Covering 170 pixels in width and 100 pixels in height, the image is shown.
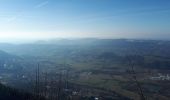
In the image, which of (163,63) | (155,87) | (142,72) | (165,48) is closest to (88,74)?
(142,72)

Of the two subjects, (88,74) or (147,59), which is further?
Answer: (147,59)

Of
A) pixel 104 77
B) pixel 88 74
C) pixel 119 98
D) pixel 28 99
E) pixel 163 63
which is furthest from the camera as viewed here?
pixel 163 63

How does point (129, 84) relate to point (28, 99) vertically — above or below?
below

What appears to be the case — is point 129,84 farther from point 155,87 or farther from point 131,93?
point 131,93

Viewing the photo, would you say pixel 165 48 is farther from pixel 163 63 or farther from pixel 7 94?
pixel 7 94

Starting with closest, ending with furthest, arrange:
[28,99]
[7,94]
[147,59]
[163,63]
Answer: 1. [28,99]
2. [7,94]
3. [163,63]
4. [147,59]

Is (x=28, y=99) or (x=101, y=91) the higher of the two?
(x=28, y=99)

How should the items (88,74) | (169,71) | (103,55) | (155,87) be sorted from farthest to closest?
(103,55)
(169,71)
(88,74)
(155,87)

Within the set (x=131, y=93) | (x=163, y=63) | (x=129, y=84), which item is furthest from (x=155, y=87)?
(x=163, y=63)

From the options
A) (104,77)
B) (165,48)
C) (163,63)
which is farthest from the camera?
(165,48)
